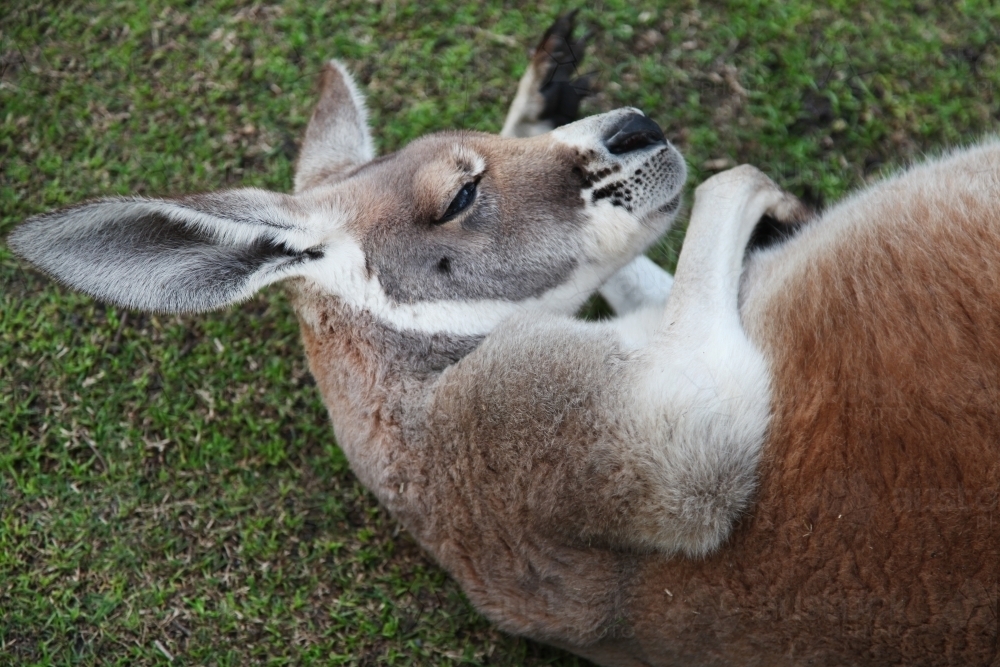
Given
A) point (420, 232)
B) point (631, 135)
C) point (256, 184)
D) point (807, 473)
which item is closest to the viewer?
point (807, 473)

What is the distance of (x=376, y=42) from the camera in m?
4.81

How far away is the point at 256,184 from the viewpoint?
4621 millimetres

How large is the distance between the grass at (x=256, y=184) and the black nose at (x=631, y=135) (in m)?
1.00

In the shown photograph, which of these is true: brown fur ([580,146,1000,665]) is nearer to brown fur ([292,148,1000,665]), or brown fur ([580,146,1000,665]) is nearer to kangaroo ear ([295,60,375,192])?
brown fur ([292,148,1000,665])

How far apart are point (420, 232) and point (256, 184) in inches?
71.3

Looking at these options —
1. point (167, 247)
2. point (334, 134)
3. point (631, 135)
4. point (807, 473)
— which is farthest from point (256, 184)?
point (807, 473)

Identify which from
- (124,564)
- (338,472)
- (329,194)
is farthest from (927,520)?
(124,564)

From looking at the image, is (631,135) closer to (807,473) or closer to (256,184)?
(807,473)

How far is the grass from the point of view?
4.09 metres

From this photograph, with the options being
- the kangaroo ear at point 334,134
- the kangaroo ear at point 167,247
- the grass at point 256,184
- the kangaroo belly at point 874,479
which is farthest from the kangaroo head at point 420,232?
the grass at point 256,184

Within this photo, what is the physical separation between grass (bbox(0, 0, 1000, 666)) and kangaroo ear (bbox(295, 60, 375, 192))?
65 centimetres

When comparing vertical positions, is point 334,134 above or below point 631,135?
below

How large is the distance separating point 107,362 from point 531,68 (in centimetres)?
269

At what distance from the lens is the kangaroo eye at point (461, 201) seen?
323cm
